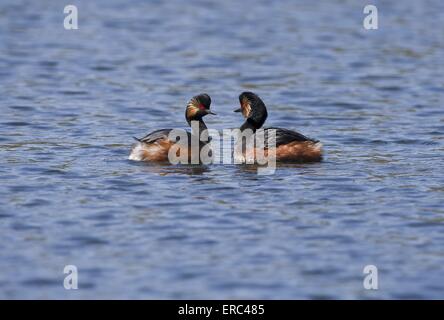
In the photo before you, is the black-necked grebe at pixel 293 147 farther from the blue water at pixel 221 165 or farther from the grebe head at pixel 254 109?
the grebe head at pixel 254 109

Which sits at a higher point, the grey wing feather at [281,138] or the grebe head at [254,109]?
the grebe head at [254,109]

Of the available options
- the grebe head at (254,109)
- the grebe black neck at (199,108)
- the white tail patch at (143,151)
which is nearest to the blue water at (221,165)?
the white tail patch at (143,151)

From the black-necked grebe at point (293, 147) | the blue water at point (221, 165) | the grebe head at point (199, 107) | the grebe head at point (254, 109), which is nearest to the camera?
the blue water at point (221, 165)

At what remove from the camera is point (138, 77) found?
820 inches

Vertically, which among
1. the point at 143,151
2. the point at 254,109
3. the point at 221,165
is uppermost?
the point at 254,109

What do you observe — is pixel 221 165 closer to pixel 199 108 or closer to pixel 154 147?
pixel 199 108

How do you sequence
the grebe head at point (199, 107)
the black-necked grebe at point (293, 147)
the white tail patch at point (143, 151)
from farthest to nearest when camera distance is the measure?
the grebe head at point (199, 107), the black-necked grebe at point (293, 147), the white tail patch at point (143, 151)

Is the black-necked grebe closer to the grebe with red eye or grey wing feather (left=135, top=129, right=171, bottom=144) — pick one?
the grebe with red eye

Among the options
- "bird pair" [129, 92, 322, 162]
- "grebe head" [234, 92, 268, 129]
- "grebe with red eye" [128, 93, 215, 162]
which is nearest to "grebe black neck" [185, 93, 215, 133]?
"bird pair" [129, 92, 322, 162]

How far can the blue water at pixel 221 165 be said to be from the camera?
9656mm

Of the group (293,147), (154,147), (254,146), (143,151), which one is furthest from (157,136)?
(293,147)

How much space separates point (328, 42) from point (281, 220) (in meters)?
13.3

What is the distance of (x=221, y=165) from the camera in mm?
14180

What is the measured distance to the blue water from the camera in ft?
31.7
